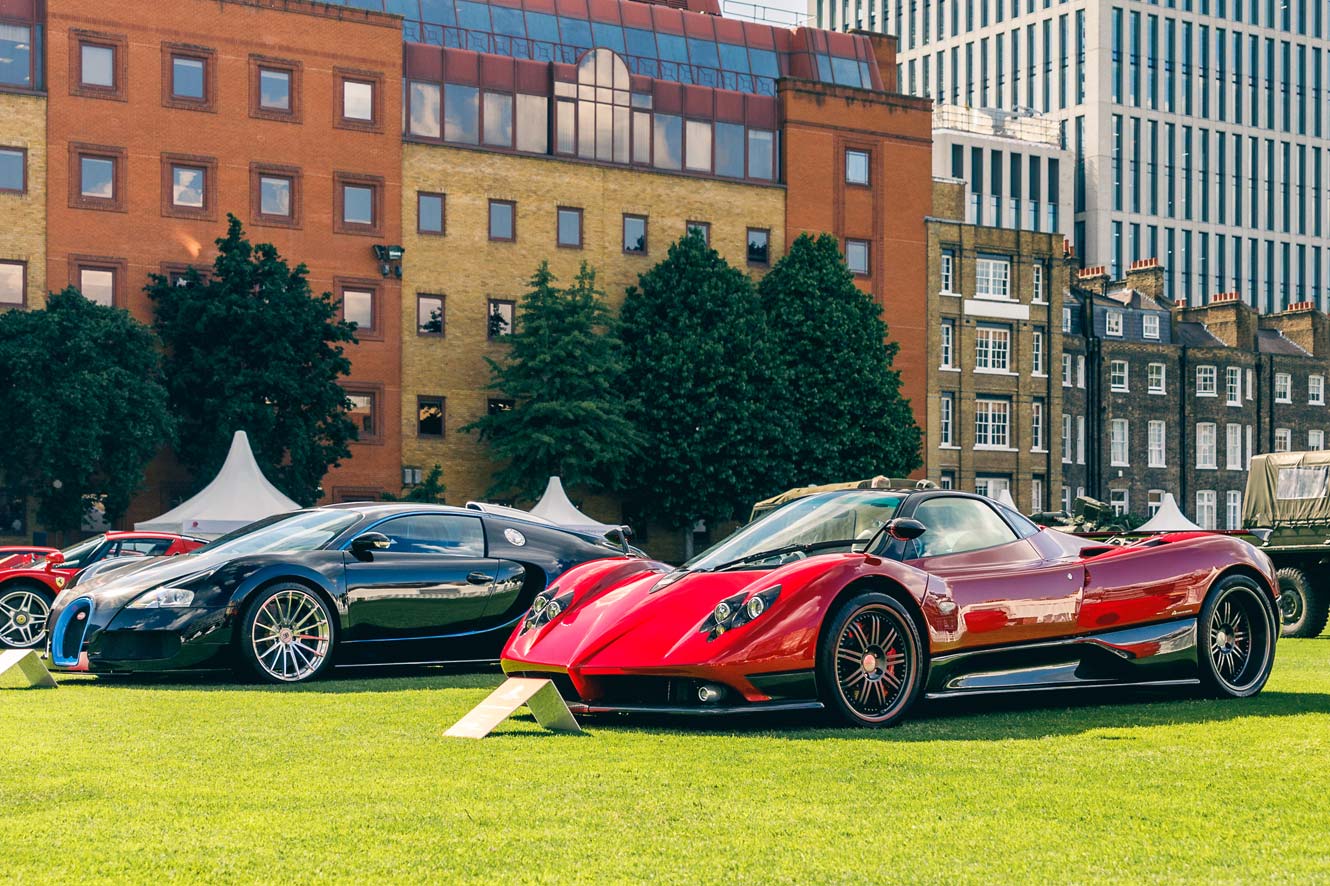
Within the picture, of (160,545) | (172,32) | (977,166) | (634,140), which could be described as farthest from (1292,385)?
(160,545)

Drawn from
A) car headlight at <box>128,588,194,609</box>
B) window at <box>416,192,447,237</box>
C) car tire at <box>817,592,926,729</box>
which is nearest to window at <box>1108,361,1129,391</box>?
window at <box>416,192,447,237</box>

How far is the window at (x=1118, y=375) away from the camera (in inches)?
3199

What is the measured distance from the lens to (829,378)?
6091 cm

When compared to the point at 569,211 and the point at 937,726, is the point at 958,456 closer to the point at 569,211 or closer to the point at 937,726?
the point at 569,211

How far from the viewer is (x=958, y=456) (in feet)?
238

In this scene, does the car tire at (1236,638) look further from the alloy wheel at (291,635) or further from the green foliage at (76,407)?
the green foliage at (76,407)

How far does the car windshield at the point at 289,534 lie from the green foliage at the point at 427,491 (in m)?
38.6

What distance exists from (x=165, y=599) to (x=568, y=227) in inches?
1978

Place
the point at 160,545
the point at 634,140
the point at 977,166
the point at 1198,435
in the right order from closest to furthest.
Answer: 1. the point at 160,545
2. the point at 634,140
3. the point at 1198,435
4. the point at 977,166

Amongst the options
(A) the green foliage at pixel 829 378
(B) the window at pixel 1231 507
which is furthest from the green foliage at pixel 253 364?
(B) the window at pixel 1231 507

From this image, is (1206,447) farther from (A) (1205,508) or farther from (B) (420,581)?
(B) (420,581)

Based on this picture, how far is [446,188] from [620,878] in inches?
2199

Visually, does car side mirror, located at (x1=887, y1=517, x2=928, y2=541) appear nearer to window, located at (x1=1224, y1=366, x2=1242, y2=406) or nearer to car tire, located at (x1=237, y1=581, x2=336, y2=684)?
car tire, located at (x1=237, y1=581, x2=336, y2=684)

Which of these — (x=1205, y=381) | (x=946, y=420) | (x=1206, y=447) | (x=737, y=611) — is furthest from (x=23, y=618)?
(x=1206, y=447)
